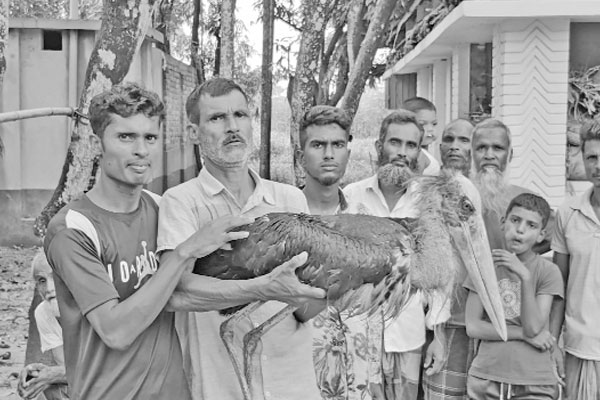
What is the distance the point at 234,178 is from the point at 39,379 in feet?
5.42

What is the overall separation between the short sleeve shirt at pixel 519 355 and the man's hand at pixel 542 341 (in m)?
0.03

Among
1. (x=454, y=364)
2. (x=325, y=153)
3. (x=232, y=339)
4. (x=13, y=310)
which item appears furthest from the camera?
(x=13, y=310)

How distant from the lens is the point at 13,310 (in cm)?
789

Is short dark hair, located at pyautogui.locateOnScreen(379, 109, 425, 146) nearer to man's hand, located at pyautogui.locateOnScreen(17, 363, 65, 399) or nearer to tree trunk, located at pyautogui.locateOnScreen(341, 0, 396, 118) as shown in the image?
man's hand, located at pyautogui.locateOnScreen(17, 363, 65, 399)

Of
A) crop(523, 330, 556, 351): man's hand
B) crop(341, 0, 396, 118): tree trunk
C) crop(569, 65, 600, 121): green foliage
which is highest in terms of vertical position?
crop(341, 0, 396, 118): tree trunk

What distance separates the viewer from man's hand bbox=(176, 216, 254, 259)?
2.37 metres

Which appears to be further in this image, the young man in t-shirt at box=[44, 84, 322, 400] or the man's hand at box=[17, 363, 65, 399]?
the man's hand at box=[17, 363, 65, 399]

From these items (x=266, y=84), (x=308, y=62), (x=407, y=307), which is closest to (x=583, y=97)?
(x=308, y=62)

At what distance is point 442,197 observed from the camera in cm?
309

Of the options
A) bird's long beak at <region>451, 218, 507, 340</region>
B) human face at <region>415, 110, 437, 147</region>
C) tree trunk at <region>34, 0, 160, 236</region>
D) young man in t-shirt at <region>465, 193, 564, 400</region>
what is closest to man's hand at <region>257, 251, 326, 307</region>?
bird's long beak at <region>451, 218, 507, 340</region>

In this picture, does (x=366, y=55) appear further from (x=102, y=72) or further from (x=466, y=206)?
(x=466, y=206)

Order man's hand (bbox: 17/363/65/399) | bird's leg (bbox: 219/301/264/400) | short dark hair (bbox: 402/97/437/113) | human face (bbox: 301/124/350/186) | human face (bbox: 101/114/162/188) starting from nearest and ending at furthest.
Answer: human face (bbox: 101/114/162/188)
bird's leg (bbox: 219/301/264/400)
human face (bbox: 301/124/350/186)
man's hand (bbox: 17/363/65/399)
short dark hair (bbox: 402/97/437/113)

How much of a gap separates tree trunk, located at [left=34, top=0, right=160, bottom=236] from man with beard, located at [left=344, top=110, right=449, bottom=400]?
1513mm

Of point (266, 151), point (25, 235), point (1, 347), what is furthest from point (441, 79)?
point (1, 347)
